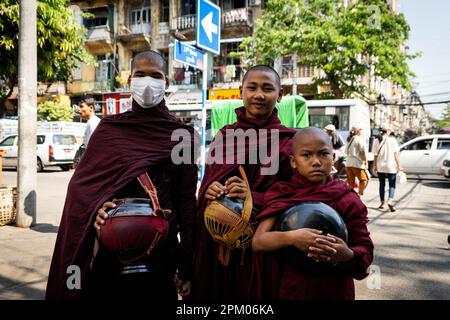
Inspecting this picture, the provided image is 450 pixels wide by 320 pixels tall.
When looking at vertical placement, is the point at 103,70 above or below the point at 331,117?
above

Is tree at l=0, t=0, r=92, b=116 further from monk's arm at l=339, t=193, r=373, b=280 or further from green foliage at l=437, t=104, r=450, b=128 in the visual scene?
green foliage at l=437, t=104, r=450, b=128

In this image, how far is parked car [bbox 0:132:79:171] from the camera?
1507 cm

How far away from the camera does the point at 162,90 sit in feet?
6.72

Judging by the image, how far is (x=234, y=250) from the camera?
1.98 metres

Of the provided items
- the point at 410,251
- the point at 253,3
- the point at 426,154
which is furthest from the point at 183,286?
the point at 253,3

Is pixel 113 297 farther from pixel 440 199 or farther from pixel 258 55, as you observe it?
pixel 258 55

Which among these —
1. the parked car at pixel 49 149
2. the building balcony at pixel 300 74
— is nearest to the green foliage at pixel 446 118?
the building balcony at pixel 300 74

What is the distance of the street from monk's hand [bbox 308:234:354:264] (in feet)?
3.07

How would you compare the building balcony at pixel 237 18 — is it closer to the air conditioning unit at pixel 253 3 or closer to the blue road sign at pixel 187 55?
the air conditioning unit at pixel 253 3

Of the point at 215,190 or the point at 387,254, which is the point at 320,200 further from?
the point at 387,254

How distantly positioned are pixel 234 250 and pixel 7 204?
4864 mm

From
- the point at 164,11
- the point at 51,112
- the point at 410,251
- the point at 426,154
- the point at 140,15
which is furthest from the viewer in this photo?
the point at 140,15

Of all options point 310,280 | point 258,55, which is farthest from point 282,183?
point 258,55

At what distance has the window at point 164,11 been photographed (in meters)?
24.0
